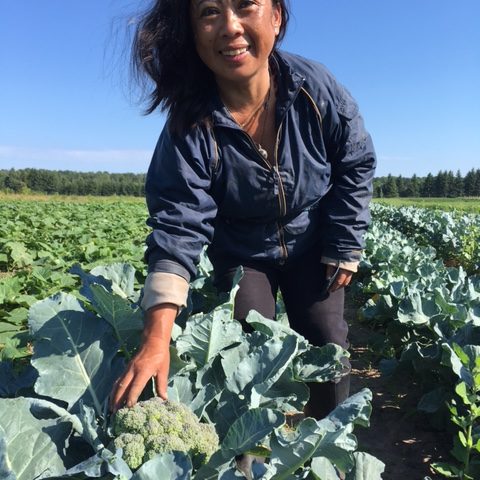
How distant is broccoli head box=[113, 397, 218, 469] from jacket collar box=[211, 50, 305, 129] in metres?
1.06

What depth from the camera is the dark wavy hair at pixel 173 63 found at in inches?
80.0

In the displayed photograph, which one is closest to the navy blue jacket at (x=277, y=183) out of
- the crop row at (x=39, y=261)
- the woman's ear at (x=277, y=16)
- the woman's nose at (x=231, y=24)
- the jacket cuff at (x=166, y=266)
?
the jacket cuff at (x=166, y=266)

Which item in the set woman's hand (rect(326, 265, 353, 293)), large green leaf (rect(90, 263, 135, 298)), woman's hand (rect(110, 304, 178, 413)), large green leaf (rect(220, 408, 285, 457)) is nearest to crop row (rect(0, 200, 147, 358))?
large green leaf (rect(90, 263, 135, 298))

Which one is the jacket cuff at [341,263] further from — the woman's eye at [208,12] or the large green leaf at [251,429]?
the woman's eye at [208,12]

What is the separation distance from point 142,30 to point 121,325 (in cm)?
114

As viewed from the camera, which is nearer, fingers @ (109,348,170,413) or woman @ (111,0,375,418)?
fingers @ (109,348,170,413)

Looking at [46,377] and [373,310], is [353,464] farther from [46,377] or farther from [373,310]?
[373,310]

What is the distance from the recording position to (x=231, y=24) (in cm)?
191

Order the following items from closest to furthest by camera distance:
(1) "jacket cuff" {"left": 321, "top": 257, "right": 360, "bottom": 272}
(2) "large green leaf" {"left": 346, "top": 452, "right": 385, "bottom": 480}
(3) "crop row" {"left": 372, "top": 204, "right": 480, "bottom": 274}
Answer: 1. (2) "large green leaf" {"left": 346, "top": 452, "right": 385, "bottom": 480}
2. (1) "jacket cuff" {"left": 321, "top": 257, "right": 360, "bottom": 272}
3. (3) "crop row" {"left": 372, "top": 204, "right": 480, "bottom": 274}

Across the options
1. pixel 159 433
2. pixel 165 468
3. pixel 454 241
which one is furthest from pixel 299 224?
pixel 454 241

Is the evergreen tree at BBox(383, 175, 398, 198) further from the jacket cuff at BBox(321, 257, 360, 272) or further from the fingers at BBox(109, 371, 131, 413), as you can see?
the fingers at BBox(109, 371, 131, 413)

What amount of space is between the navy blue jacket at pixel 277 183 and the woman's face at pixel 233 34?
0.52 feet

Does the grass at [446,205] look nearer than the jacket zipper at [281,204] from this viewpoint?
No

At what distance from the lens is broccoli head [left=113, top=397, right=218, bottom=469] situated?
1.43m
